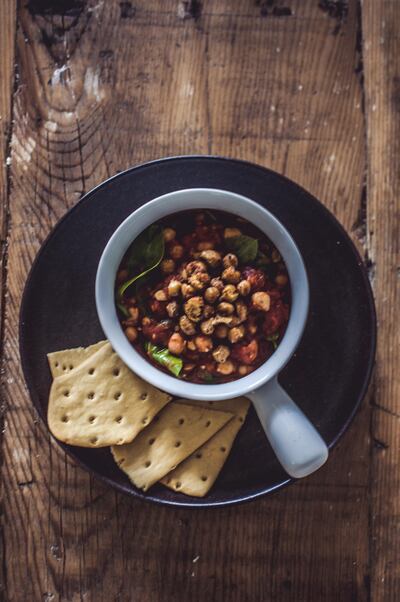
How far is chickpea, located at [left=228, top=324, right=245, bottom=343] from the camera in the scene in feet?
3.31

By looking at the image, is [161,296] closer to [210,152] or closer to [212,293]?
[212,293]

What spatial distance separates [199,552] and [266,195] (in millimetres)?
586

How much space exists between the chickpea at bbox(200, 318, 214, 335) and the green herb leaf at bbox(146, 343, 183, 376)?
5 cm

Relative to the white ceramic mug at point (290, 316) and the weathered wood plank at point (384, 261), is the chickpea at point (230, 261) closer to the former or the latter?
the white ceramic mug at point (290, 316)

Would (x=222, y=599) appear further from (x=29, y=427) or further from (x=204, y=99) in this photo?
(x=204, y=99)

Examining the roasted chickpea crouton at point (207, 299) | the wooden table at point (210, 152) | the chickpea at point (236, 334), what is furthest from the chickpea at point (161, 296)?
the wooden table at point (210, 152)

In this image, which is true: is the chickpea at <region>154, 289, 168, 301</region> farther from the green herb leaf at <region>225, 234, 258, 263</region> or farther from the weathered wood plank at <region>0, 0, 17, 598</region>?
the weathered wood plank at <region>0, 0, 17, 598</region>

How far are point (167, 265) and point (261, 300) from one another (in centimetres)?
14

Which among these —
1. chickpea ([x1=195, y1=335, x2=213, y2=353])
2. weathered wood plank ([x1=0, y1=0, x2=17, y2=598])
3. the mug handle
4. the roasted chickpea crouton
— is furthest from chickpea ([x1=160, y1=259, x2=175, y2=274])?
weathered wood plank ([x1=0, y1=0, x2=17, y2=598])

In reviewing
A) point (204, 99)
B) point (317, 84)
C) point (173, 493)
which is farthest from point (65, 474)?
point (317, 84)

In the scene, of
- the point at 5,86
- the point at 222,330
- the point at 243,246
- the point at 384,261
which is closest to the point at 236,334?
the point at 222,330

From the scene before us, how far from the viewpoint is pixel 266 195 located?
1.09m

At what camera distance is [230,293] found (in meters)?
1.02

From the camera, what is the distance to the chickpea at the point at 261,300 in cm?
100
